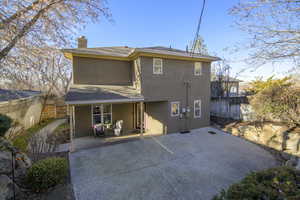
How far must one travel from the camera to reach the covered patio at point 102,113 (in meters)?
6.59

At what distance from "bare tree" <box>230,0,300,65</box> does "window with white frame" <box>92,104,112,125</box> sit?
843 cm

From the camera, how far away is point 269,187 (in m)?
2.25

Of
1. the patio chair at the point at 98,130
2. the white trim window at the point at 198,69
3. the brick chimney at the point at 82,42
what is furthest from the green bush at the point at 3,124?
the white trim window at the point at 198,69

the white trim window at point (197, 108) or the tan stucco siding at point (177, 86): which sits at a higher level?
the tan stucco siding at point (177, 86)

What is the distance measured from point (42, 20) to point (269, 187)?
27.8 ft

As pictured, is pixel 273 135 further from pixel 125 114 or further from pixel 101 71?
pixel 101 71

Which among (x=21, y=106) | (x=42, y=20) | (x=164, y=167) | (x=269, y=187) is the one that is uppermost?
(x=42, y=20)

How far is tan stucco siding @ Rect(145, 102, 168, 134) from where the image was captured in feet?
28.7

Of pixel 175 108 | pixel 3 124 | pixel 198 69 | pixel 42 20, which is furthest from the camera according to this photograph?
pixel 198 69

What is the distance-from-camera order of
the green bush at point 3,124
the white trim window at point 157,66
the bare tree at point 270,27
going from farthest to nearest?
the white trim window at point 157,66, the green bush at point 3,124, the bare tree at point 270,27

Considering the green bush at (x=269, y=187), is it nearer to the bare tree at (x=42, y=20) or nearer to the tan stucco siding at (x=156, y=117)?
the tan stucco siding at (x=156, y=117)

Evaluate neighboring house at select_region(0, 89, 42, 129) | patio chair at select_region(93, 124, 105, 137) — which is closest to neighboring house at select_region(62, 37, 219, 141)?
patio chair at select_region(93, 124, 105, 137)

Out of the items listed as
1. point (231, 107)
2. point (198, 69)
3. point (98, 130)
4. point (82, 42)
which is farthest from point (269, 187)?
point (82, 42)

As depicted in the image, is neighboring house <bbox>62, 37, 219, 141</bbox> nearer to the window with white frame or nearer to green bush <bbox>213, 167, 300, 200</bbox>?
the window with white frame
